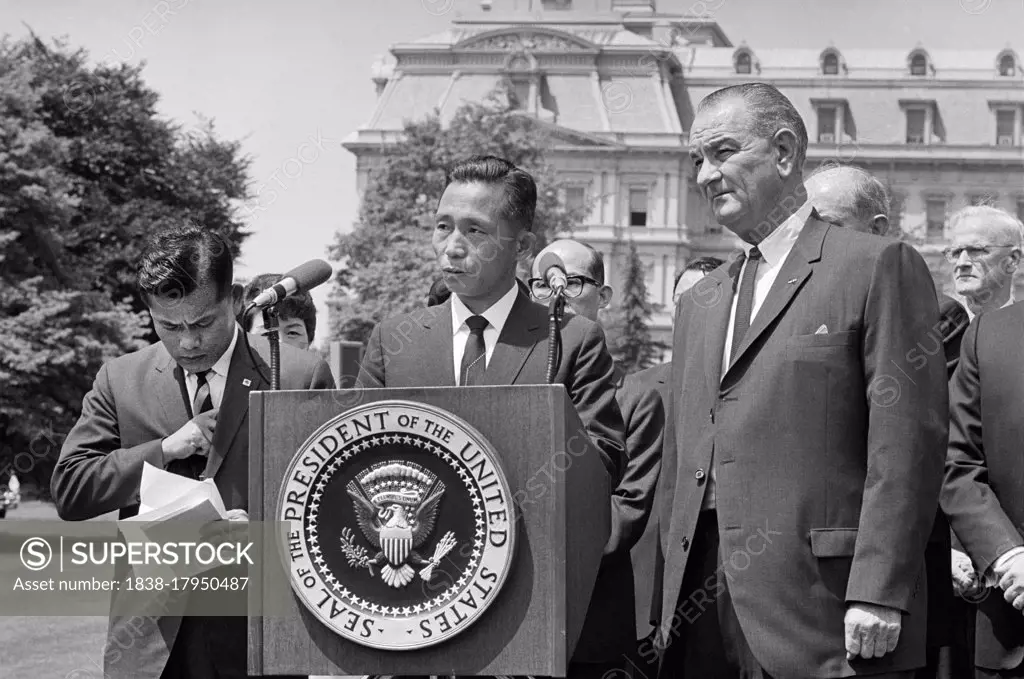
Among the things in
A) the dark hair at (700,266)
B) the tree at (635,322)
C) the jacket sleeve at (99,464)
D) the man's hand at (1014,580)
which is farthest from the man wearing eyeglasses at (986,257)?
the tree at (635,322)

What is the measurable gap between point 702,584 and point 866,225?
222 cm

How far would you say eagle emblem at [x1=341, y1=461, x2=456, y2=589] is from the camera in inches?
144

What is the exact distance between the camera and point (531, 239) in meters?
4.74

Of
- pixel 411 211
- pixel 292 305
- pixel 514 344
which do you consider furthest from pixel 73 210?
pixel 514 344

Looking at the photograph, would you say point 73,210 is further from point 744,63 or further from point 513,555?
point 744,63

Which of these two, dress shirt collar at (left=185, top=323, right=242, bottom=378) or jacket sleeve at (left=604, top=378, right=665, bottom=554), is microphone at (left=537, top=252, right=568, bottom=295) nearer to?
jacket sleeve at (left=604, top=378, right=665, bottom=554)

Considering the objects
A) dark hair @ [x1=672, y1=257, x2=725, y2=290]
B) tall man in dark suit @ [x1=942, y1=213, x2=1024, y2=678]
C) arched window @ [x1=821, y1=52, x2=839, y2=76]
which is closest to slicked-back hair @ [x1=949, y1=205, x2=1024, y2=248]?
dark hair @ [x1=672, y1=257, x2=725, y2=290]

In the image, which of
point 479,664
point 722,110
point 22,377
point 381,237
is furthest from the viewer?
point 381,237

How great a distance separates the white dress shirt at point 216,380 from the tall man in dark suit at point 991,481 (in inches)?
90.9

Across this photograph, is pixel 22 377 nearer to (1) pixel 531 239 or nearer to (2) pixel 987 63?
(1) pixel 531 239

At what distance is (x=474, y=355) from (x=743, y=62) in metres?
80.7

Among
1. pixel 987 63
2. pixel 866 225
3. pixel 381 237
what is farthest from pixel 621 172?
pixel 866 225

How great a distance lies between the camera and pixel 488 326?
456 cm

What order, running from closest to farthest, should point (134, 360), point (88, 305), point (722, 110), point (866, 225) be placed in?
point (722, 110) → point (134, 360) → point (866, 225) → point (88, 305)
